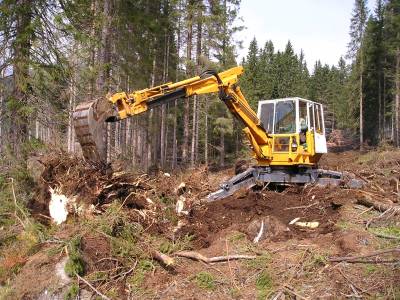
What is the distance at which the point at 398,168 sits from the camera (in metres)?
17.4

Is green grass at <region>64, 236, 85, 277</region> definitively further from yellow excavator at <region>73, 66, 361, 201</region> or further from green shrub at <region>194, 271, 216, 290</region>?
yellow excavator at <region>73, 66, 361, 201</region>

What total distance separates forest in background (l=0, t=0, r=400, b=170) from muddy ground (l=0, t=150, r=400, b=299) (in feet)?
6.20

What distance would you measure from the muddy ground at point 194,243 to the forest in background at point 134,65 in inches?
74.4

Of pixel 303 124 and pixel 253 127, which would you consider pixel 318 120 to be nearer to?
pixel 303 124

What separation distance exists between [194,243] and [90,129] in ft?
10.3

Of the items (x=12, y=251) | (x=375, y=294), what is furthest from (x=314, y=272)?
(x=12, y=251)

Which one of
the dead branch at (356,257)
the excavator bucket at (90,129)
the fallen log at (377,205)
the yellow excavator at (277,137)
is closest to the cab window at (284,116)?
the yellow excavator at (277,137)

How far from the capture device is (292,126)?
44.8 ft

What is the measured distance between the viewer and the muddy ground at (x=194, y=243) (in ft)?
24.6

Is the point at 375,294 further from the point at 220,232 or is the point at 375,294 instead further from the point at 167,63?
the point at 167,63

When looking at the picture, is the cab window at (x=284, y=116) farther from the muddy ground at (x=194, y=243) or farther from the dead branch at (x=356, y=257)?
the dead branch at (x=356, y=257)

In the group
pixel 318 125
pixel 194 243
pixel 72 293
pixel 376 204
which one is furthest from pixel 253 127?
pixel 72 293

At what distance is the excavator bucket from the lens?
9516 mm

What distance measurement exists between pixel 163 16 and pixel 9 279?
22.4m
